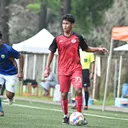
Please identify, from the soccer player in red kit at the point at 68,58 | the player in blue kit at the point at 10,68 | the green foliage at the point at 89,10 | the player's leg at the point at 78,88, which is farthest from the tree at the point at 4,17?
the player's leg at the point at 78,88

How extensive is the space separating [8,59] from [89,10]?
64.4 feet

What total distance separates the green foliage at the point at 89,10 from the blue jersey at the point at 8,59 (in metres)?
18.8

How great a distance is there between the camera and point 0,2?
114 feet

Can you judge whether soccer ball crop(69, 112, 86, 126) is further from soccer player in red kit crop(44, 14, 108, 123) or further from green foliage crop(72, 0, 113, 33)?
green foliage crop(72, 0, 113, 33)

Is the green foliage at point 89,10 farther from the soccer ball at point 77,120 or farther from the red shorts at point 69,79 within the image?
the soccer ball at point 77,120

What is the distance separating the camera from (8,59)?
43.0ft

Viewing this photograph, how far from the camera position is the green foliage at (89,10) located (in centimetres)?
3191

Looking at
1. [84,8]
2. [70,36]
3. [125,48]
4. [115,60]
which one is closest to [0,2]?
[84,8]

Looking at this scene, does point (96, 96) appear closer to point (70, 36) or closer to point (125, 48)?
point (125, 48)

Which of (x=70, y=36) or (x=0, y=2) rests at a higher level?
(x=0, y=2)

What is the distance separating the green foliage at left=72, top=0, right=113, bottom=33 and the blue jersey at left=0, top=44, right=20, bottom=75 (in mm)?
18795

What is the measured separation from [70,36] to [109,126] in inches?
74.2

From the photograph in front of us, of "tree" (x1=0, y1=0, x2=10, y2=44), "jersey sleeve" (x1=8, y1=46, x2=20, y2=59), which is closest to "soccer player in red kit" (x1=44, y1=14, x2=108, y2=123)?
"jersey sleeve" (x1=8, y1=46, x2=20, y2=59)

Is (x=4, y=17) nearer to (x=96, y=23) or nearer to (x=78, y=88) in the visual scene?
(x=96, y=23)
